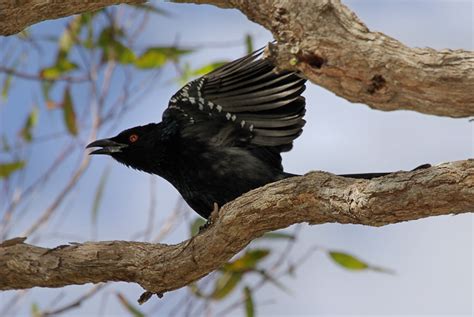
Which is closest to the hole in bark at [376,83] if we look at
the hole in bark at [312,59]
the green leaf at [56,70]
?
the hole in bark at [312,59]

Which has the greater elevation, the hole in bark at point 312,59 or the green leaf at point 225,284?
the green leaf at point 225,284

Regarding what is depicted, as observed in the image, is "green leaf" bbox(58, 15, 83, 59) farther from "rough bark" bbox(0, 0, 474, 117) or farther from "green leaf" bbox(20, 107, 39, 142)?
"rough bark" bbox(0, 0, 474, 117)

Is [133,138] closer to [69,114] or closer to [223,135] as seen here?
[223,135]

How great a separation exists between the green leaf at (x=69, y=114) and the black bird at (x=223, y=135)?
4.77 feet

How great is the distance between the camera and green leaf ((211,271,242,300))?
6215mm

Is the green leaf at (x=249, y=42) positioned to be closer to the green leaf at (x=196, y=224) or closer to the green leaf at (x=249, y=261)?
the green leaf at (x=196, y=224)

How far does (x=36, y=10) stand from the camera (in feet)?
13.6

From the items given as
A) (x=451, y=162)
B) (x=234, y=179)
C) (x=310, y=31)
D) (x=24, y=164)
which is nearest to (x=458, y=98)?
(x=451, y=162)

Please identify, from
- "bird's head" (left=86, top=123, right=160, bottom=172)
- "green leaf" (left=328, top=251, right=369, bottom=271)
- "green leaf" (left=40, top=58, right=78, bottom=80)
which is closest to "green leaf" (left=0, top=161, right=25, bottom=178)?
"green leaf" (left=40, top=58, right=78, bottom=80)

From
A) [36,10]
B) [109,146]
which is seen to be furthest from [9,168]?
[36,10]

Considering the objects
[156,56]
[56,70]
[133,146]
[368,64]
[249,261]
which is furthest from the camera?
[56,70]

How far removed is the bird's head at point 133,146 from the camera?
5.21 meters

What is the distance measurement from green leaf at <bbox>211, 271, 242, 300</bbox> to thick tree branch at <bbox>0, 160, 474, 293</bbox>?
1.86 m

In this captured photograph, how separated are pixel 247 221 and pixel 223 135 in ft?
3.87
